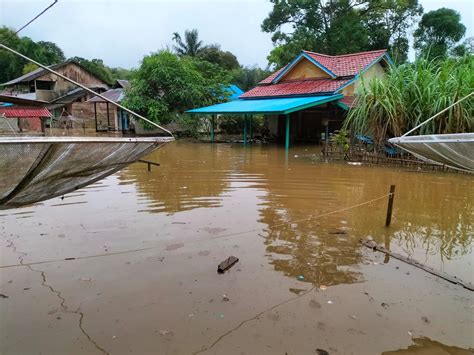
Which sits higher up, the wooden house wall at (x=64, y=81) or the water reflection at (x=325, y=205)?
the wooden house wall at (x=64, y=81)

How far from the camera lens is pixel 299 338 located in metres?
2.85

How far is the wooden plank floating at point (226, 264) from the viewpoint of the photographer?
13.0 ft

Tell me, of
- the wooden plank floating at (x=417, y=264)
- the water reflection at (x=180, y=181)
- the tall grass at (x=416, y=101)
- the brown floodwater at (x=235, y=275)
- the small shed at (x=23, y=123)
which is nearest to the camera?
the brown floodwater at (x=235, y=275)

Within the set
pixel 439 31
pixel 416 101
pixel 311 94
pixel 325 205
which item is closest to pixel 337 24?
pixel 439 31

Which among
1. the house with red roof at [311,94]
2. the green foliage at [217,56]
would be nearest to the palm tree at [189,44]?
the green foliage at [217,56]

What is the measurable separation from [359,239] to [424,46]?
2672cm

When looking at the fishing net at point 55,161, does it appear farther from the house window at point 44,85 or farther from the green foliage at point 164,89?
the house window at point 44,85

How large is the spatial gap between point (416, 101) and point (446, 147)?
833 centimetres

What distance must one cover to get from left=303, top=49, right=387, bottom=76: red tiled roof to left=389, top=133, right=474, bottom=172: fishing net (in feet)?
48.6

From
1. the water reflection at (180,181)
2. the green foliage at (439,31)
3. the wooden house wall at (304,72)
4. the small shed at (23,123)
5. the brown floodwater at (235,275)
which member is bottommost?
the brown floodwater at (235,275)

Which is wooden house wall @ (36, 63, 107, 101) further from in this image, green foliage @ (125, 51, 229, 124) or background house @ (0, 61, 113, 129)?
green foliage @ (125, 51, 229, 124)

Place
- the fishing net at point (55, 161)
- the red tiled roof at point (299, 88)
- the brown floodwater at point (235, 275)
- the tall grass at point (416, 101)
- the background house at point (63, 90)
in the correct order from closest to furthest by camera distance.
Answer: the fishing net at point (55, 161) → the brown floodwater at point (235, 275) → the tall grass at point (416, 101) → the red tiled roof at point (299, 88) → the background house at point (63, 90)

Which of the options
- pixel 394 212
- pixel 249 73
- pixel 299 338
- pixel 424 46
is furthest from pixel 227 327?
pixel 249 73

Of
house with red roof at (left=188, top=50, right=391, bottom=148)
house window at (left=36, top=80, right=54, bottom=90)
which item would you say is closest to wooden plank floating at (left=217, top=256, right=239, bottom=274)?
house with red roof at (left=188, top=50, right=391, bottom=148)
